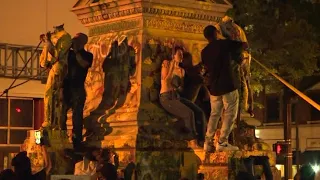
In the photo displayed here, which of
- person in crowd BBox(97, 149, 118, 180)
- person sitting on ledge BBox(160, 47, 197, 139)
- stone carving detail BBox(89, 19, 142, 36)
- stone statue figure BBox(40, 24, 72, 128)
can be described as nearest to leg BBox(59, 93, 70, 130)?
stone statue figure BBox(40, 24, 72, 128)

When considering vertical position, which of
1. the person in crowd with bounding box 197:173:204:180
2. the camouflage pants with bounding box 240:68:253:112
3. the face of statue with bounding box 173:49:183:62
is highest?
the face of statue with bounding box 173:49:183:62

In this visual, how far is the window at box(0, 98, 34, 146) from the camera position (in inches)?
1316

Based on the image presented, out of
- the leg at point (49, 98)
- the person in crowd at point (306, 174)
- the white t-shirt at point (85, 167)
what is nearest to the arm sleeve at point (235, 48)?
the person in crowd at point (306, 174)

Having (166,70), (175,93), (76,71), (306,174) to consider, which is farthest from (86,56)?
(306,174)

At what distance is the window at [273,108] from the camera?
56.2 meters

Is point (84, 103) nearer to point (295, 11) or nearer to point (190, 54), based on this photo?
point (190, 54)

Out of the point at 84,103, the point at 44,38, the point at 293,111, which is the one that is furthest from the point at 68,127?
the point at 293,111

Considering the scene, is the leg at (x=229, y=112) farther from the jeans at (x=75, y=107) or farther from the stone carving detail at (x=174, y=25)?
the jeans at (x=75, y=107)

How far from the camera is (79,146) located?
50.3 feet

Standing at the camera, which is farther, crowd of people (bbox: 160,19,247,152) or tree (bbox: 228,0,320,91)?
tree (bbox: 228,0,320,91)

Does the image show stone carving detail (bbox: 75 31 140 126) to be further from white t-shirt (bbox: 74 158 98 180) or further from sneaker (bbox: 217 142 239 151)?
sneaker (bbox: 217 142 239 151)

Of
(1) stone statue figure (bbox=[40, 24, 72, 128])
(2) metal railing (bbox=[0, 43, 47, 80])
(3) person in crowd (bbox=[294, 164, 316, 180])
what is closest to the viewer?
(3) person in crowd (bbox=[294, 164, 316, 180])

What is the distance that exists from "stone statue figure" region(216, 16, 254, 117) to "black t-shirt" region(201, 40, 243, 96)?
0.87 feet

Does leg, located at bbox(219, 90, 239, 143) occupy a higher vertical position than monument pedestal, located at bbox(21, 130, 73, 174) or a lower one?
higher
